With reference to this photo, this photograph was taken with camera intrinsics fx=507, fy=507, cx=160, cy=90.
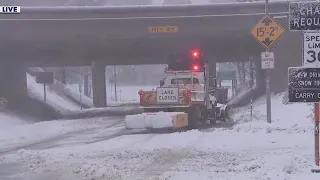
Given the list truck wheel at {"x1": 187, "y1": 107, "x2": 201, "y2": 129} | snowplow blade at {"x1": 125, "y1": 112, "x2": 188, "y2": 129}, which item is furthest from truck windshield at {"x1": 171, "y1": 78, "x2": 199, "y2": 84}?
snowplow blade at {"x1": 125, "y1": 112, "x2": 188, "y2": 129}

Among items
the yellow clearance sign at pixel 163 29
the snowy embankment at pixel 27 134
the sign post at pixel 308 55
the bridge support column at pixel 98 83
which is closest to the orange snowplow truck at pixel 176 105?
the snowy embankment at pixel 27 134

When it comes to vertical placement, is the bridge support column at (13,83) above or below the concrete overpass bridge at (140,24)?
below

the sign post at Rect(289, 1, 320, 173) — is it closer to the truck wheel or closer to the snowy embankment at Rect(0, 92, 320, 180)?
the snowy embankment at Rect(0, 92, 320, 180)

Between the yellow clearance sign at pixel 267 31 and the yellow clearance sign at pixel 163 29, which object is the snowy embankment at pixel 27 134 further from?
the yellow clearance sign at pixel 163 29

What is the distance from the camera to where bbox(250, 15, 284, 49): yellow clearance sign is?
19.7m

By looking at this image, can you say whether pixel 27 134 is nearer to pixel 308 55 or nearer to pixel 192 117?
pixel 192 117

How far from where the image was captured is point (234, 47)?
41.9 meters

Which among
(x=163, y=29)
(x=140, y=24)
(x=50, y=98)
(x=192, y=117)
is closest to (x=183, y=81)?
(x=192, y=117)

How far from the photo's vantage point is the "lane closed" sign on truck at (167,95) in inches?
852

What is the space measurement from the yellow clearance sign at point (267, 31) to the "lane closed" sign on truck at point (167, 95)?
422 cm

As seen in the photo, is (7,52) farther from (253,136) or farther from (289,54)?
(253,136)

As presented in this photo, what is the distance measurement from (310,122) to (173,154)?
7966 mm

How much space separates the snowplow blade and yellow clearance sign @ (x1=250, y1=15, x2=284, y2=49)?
4.50 metres

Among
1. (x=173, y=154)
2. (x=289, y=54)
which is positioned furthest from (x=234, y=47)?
(x=173, y=154)
